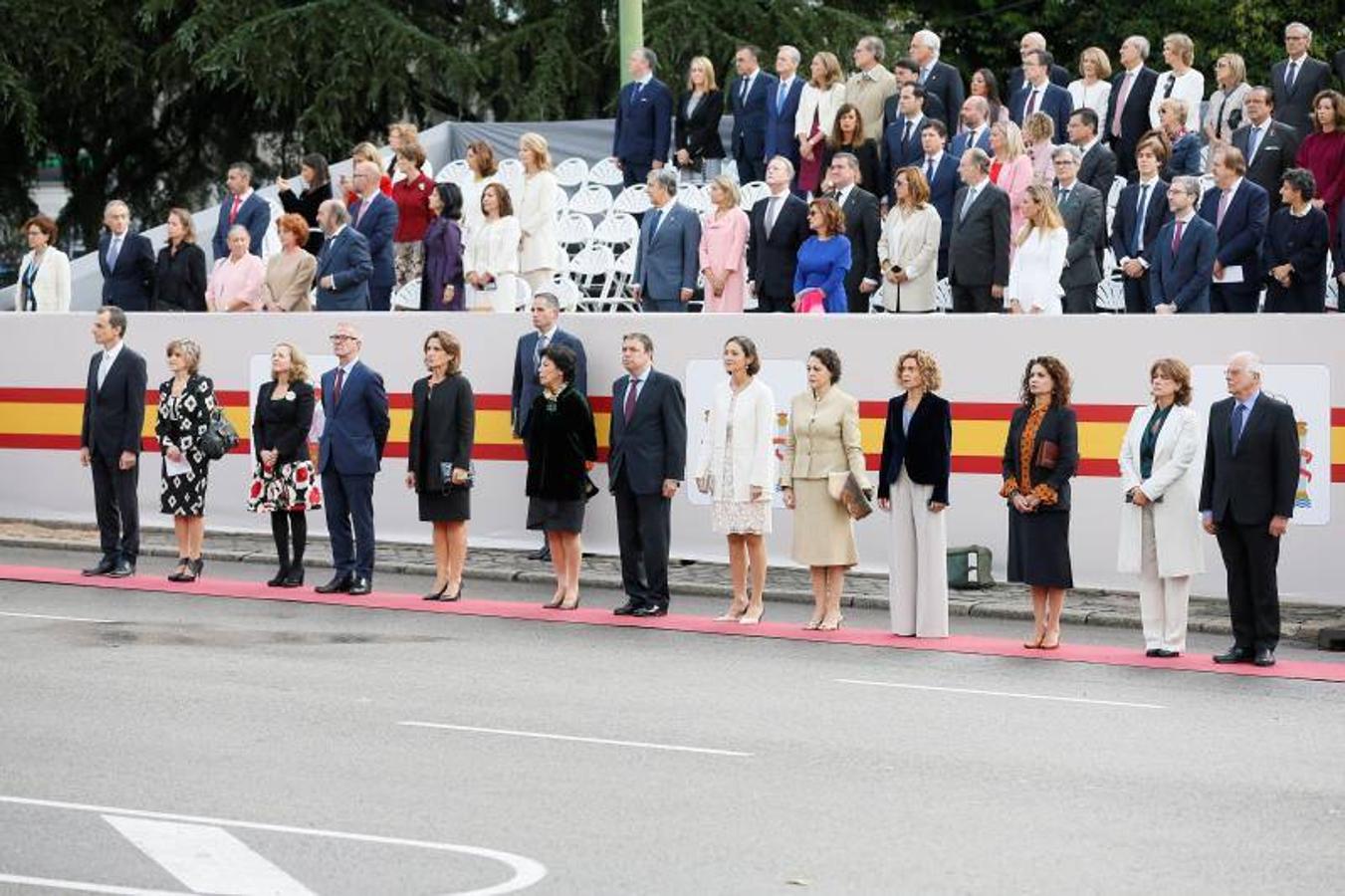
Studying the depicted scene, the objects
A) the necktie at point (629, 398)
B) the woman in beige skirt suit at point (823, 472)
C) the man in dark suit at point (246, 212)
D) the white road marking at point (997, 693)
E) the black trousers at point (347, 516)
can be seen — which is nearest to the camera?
the white road marking at point (997, 693)

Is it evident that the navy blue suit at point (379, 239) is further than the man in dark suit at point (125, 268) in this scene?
No

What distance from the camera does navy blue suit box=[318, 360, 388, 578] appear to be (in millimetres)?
19375

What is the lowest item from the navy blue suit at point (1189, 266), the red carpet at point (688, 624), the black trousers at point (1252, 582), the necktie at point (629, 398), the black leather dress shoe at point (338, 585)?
the red carpet at point (688, 624)

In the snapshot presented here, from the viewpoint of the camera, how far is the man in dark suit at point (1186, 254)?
20.4m

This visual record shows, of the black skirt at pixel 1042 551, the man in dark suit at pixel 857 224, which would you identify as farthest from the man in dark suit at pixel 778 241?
the black skirt at pixel 1042 551

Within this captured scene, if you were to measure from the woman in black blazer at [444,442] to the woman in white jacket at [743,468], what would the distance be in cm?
191

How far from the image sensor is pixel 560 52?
35.4 metres

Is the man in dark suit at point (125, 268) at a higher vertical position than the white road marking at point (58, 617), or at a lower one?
higher

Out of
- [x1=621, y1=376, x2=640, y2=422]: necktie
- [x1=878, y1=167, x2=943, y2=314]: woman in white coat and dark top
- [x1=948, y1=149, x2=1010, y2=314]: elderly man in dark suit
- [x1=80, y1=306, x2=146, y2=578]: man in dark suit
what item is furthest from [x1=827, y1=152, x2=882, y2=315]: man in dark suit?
[x1=80, y1=306, x2=146, y2=578]: man in dark suit

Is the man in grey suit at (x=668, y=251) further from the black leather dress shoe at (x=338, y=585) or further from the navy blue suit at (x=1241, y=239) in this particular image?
the black leather dress shoe at (x=338, y=585)

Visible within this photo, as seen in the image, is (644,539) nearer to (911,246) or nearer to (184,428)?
(184,428)

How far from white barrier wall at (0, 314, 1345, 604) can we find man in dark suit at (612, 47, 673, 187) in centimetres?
556

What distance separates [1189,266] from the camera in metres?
20.5

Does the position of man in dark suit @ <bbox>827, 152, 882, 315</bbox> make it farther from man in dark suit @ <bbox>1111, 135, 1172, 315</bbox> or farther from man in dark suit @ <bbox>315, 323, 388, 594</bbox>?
man in dark suit @ <bbox>315, 323, 388, 594</bbox>
